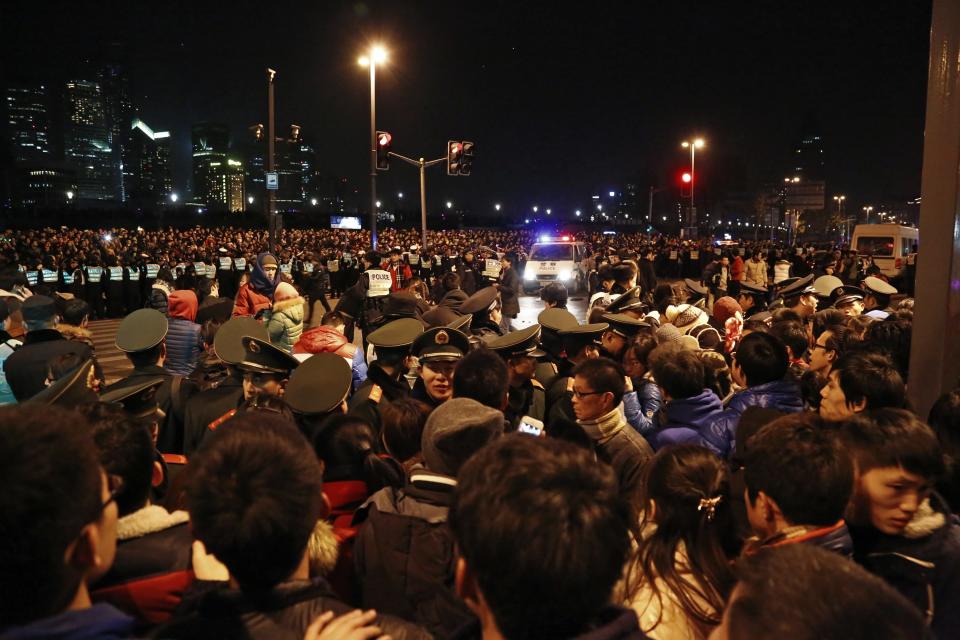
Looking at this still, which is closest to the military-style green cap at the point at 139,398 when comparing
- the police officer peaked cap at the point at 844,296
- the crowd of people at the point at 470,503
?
the crowd of people at the point at 470,503

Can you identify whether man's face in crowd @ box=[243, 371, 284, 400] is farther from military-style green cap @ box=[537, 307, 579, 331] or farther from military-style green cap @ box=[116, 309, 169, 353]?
military-style green cap @ box=[537, 307, 579, 331]

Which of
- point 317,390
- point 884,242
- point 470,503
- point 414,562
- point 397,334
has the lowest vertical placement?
point 414,562

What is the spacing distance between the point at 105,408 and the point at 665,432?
306 cm

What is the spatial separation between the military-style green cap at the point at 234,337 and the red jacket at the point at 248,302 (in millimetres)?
4484

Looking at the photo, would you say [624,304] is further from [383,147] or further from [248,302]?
[383,147]

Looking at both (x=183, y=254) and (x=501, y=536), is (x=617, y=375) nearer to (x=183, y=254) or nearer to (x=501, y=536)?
(x=501, y=536)

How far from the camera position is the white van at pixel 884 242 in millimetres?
30844

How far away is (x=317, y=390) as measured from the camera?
4039mm

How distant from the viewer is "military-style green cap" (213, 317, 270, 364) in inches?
204

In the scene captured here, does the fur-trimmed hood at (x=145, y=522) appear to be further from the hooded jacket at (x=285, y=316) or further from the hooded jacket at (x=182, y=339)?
the hooded jacket at (x=285, y=316)

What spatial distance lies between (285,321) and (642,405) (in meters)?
4.31

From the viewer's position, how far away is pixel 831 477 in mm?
2283

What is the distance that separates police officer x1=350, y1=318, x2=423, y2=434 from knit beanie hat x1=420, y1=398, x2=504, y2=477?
2.28m

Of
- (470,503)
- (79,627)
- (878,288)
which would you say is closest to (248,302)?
(79,627)
